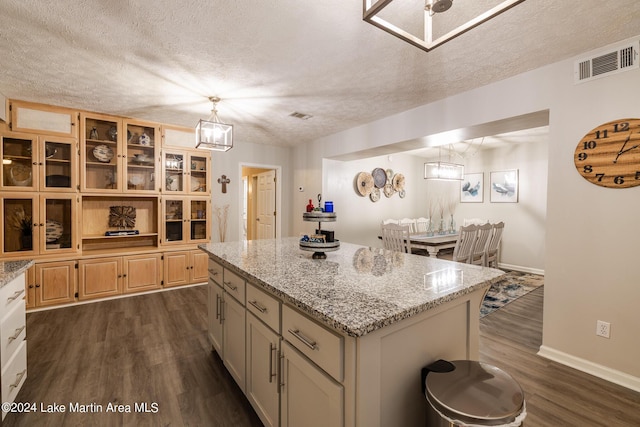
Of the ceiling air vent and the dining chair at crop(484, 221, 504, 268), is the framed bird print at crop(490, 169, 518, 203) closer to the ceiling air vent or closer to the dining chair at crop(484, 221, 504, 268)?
the dining chair at crop(484, 221, 504, 268)

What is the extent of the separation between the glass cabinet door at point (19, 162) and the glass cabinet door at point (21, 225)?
179mm

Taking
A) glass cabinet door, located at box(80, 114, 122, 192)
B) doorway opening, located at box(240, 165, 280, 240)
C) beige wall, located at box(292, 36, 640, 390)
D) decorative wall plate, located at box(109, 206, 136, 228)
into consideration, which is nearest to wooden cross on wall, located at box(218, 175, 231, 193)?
doorway opening, located at box(240, 165, 280, 240)

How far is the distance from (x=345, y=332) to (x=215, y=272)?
162 cm

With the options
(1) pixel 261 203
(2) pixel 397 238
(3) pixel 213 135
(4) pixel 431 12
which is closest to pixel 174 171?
(3) pixel 213 135

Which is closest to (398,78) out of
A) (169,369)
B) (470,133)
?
(470,133)

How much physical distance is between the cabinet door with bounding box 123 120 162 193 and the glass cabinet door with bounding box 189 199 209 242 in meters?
0.59

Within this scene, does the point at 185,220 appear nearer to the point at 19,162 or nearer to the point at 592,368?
the point at 19,162

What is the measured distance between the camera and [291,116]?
379 cm

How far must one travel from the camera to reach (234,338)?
6.45 ft

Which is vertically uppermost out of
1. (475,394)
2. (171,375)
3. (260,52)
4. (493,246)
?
(260,52)

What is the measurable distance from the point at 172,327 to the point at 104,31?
8.76 feet

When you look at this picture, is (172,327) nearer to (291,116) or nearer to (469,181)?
(291,116)

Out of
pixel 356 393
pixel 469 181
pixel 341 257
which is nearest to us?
pixel 356 393

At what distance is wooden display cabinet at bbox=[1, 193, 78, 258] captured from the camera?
3.32 meters
